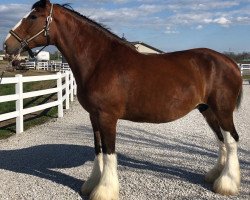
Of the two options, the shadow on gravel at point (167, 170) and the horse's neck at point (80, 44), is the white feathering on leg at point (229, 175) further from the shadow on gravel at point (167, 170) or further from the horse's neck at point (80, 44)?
the horse's neck at point (80, 44)

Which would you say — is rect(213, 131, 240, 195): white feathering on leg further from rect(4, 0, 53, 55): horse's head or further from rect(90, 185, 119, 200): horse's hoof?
rect(4, 0, 53, 55): horse's head

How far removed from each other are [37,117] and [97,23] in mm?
6994

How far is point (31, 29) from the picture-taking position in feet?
14.2

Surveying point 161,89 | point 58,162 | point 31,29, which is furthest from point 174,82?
point 58,162

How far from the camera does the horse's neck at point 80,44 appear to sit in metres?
4.41

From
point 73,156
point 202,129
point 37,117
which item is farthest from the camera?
point 37,117

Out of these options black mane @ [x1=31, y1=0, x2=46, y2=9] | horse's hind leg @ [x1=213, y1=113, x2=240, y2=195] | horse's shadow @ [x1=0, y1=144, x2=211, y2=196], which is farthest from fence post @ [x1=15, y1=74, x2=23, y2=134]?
horse's hind leg @ [x1=213, y1=113, x2=240, y2=195]

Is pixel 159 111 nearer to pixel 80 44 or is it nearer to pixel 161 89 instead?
pixel 161 89

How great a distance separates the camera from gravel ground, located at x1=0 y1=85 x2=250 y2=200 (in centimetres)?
470

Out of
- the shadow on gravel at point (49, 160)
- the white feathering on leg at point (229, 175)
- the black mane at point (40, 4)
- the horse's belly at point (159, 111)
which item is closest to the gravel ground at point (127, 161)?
the shadow on gravel at point (49, 160)

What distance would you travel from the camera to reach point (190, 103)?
4582 millimetres

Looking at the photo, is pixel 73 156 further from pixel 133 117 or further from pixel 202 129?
pixel 202 129

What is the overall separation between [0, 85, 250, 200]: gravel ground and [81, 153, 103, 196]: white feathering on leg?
152mm

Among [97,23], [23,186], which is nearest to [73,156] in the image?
[23,186]
